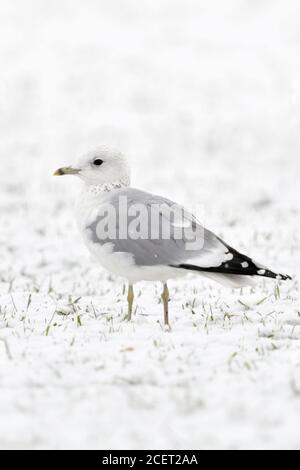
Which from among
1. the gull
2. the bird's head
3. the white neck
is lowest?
the gull

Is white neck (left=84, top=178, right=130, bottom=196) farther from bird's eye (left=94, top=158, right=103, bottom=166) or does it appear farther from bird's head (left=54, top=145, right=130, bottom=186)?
bird's eye (left=94, top=158, right=103, bottom=166)

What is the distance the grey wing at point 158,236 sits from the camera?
17.3 feet

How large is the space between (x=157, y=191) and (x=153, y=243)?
9200mm

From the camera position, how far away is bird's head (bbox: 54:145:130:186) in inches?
239

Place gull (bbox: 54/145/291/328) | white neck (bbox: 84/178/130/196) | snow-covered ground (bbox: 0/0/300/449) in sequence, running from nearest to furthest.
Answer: snow-covered ground (bbox: 0/0/300/449)
gull (bbox: 54/145/291/328)
white neck (bbox: 84/178/130/196)

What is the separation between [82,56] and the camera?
2109 centimetres

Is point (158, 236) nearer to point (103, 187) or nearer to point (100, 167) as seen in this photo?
point (103, 187)

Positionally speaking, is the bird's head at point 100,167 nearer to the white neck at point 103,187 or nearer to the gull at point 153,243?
the white neck at point 103,187

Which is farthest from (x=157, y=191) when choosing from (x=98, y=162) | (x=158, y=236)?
(x=158, y=236)

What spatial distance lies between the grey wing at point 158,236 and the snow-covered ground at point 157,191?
2.01 feet

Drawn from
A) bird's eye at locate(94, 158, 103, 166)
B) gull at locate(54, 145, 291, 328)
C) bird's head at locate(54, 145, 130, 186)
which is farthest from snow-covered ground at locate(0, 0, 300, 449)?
bird's eye at locate(94, 158, 103, 166)

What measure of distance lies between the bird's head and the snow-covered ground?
1.27m
